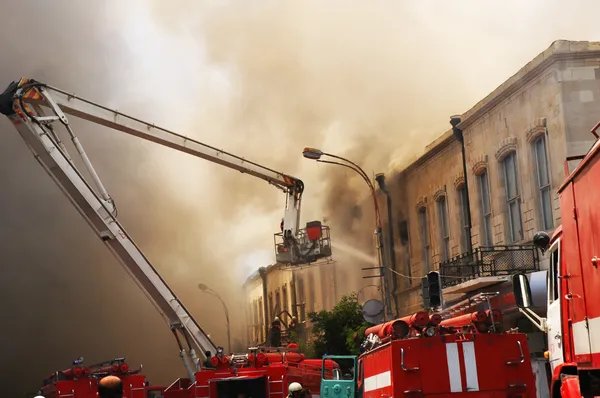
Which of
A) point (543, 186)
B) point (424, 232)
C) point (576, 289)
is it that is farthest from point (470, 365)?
point (424, 232)

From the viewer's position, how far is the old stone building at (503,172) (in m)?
24.0

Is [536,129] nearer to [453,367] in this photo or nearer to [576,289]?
[453,367]

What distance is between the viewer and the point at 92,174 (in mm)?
28281

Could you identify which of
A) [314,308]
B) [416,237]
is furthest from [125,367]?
[314,308]

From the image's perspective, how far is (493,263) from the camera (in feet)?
88.5

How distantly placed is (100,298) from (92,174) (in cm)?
1158

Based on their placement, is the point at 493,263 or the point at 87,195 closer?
the point at 493,263

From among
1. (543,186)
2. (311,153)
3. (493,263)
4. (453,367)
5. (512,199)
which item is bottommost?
(453,367)

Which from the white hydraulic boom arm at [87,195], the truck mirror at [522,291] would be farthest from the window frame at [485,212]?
the truck mirror at [522,291]

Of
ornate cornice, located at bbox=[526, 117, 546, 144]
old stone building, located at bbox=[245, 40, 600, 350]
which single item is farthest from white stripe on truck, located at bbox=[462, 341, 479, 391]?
ornate cornice, located at bbox=[526, 117, 546, 144]

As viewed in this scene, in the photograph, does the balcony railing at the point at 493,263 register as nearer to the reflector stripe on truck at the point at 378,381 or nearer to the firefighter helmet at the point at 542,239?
the reflector stripe on truck at the point at 378,381

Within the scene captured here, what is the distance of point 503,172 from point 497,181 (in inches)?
11.9

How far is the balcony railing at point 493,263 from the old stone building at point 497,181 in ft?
0.10

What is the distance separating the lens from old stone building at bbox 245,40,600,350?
78.8 ft
